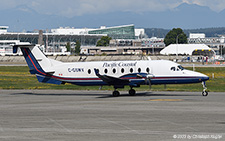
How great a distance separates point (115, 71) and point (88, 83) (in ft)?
9.31

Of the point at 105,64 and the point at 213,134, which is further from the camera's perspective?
the point at 105,64

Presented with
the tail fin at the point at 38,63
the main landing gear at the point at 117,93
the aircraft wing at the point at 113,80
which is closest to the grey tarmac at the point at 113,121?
the aircraft wing at the point at 113,80

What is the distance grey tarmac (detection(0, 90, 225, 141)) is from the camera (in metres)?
16.6

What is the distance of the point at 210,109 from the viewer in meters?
25.0

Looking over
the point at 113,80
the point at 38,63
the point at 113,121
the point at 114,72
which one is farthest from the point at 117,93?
the point at 113,121

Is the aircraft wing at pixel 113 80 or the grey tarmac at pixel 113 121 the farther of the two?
the aircraft wing at pixel 113 80

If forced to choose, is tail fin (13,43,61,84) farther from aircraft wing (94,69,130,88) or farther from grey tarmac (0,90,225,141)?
grey tarmac (0,90,225,141)

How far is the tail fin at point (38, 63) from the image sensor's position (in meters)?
37.7

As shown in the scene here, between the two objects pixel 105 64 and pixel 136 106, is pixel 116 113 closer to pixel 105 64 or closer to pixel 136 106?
pixel 136 106

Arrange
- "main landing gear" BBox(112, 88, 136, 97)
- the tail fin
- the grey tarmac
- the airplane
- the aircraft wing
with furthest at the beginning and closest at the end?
1. the tail fin
2. "main landing gear" BBox(112, 88, 136, 97)
3. the airplane
4. the aircraft wing
5. the grey tarmac

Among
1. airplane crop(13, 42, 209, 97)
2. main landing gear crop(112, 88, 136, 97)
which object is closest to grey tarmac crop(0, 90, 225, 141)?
airplane crop(13, 42, 209, 97)

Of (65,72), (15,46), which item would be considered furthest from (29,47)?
(65,72)

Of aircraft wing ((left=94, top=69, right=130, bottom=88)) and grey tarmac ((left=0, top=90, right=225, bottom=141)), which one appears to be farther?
aircraft wing ((left=94, top=69, right=130, bottom=88))

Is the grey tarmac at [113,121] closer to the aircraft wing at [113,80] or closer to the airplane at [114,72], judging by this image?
the aircraft wing at [113,80]
